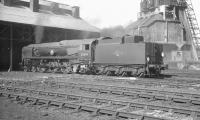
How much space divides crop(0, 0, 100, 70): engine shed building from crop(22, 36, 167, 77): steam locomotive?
5884 mm

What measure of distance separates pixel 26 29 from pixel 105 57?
51.8 feet

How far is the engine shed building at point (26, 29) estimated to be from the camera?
29.0 m

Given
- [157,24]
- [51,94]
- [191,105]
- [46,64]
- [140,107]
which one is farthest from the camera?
[157,24]

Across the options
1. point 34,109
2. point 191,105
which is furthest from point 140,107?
point 34,109

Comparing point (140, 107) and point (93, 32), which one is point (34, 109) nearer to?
point (140, 107)

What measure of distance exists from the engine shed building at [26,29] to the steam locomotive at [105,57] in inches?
232

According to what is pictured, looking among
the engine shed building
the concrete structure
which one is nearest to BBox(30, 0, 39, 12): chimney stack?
the engine shed building

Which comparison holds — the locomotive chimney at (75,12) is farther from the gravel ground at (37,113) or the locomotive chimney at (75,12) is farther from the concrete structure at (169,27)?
the gravel ground at (37,113)

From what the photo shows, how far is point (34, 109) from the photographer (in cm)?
795

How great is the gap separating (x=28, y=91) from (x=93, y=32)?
25821 millimetres

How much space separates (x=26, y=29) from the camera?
3155 cm

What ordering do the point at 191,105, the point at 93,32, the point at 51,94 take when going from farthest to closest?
the point at 93,32 → the point at 51,94 → the point at 191,105

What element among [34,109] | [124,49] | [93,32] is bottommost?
[34,109]

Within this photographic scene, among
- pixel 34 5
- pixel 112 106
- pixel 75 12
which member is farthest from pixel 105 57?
pixel 75 12
